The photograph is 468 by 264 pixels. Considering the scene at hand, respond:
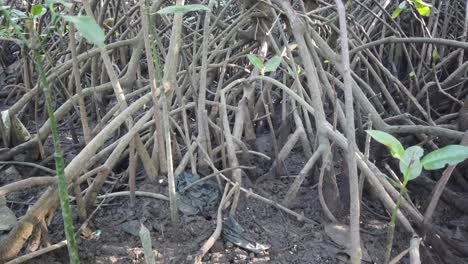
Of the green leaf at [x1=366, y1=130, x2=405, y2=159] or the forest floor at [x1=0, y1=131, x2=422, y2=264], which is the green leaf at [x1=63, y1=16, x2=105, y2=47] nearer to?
the green leaf at [x1=366, y1=130, x2=405, y2=159]

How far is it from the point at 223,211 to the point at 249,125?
1.93 feet

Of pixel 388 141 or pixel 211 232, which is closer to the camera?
pixel 388 141

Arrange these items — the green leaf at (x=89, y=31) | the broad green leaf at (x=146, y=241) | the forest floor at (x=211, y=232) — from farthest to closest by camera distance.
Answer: the forest floor at (x=211, y=232)
the broad green leaf at (x=146, y=241)
the green leaf at (x=89, y=31)

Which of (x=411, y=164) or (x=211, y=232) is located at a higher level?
(x=411, y=164)

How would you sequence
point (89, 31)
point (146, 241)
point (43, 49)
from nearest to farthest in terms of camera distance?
A: point (89, 31)
point (146, 241)
point (43, 49)

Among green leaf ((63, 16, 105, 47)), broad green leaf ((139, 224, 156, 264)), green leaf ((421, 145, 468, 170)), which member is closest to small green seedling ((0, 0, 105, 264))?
green leaf ((63, 16, 105, 47))

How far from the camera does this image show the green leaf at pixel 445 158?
35.7 inches

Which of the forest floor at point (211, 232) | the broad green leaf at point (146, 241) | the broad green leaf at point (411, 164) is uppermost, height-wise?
the broad green leaf at point (411, 164)

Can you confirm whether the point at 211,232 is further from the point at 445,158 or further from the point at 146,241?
the point at 445,158

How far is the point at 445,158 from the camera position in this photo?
36.1 inches

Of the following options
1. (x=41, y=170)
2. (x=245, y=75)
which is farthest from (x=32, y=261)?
(x=245, y=75)

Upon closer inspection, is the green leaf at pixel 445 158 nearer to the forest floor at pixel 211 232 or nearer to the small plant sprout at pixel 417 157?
the small plant sprout at pixel 417 157

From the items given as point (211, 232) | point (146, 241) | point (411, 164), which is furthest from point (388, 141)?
point (211, 232)

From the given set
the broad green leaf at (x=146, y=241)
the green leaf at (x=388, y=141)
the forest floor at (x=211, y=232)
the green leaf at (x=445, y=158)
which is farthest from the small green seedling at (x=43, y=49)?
the green leaf at (x=445, y=158)
